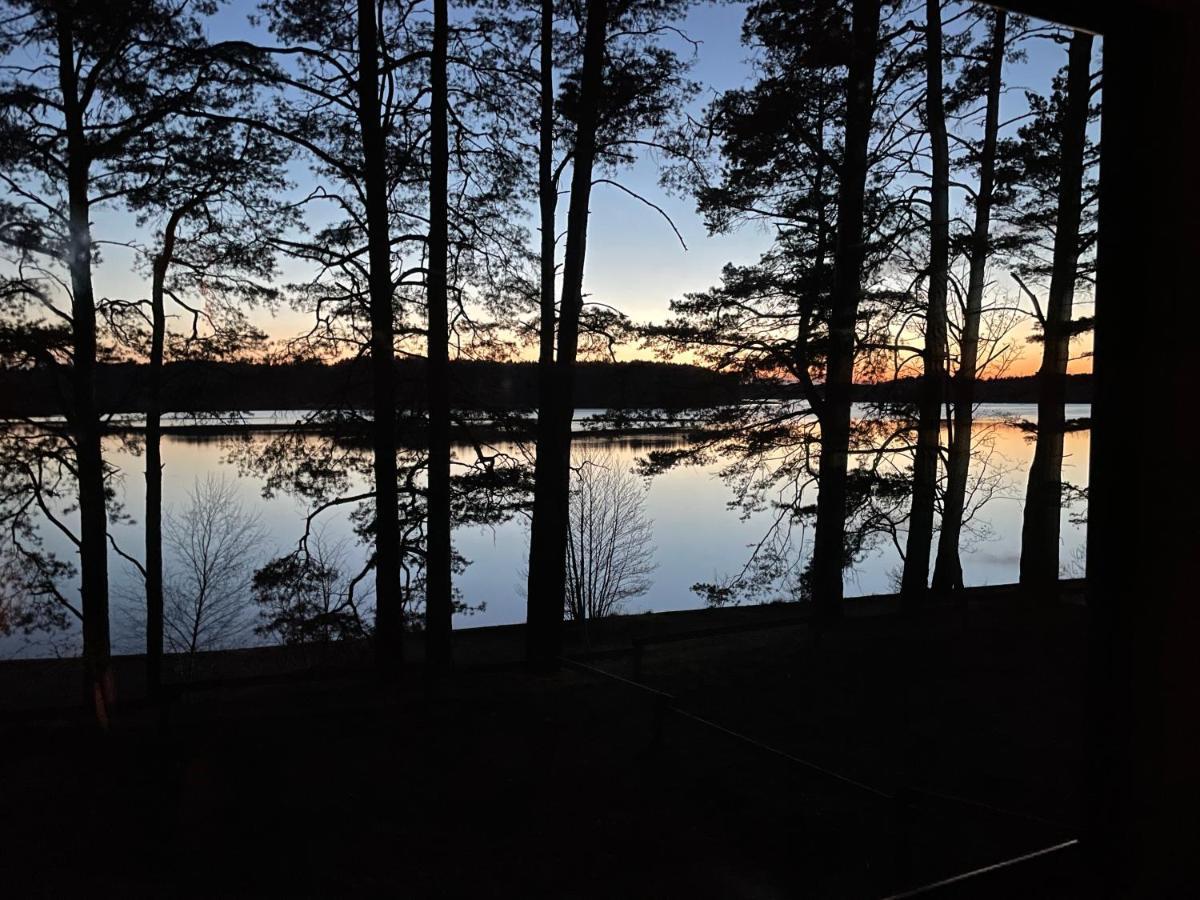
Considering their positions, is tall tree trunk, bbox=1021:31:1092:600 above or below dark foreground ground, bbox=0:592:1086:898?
above

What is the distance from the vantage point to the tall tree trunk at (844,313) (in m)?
8.09

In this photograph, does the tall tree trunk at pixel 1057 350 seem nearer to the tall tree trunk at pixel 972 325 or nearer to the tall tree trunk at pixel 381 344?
the tall tree trunk at pixel 972 325

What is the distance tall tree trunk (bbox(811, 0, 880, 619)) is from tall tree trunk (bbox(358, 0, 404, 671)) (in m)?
5.23

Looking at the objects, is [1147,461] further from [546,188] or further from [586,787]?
[546,188]

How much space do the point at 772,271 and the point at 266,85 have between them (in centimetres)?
649

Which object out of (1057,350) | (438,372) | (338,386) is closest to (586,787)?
(438,372)

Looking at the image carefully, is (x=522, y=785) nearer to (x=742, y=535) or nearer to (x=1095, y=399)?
(x=1095, y=399)

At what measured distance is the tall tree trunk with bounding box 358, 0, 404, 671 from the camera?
7.58 meters

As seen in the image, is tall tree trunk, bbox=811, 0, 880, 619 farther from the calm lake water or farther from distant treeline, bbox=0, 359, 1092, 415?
the calm lake water

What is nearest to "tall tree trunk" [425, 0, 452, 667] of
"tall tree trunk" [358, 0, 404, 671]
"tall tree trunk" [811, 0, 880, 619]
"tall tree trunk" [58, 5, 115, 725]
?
"tall tree trunk" [358, 0, 404, 671]

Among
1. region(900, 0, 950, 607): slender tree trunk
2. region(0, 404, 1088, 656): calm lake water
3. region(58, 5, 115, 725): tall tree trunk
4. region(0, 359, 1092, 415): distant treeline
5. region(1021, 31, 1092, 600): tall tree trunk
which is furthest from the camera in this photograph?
region(0, 404, 1088, 656): calm lake water

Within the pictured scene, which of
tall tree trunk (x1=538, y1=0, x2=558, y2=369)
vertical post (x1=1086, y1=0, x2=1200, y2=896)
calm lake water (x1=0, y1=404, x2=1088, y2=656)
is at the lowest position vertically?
calm lake water (x1=0, y1=404, x2=1088, y2=656)

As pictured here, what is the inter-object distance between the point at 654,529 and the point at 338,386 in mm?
31464

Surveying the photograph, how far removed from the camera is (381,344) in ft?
25.4
